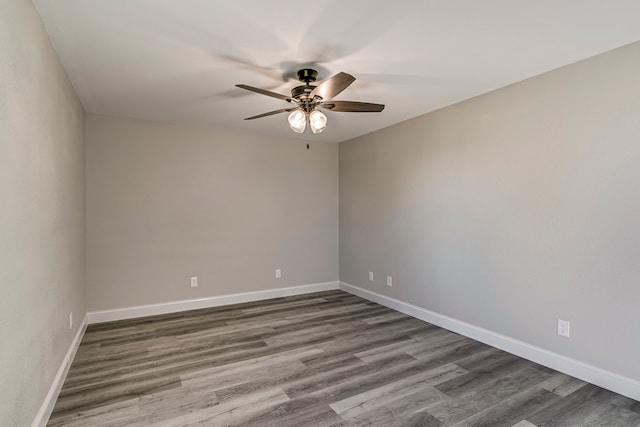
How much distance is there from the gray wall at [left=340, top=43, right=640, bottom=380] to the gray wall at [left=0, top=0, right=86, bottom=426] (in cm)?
352

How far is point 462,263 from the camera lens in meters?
3.45

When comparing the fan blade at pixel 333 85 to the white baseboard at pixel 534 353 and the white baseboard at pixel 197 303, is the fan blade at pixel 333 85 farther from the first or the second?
the white baseboard at pixel 197 303

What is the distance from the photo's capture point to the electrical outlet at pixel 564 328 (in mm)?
2609

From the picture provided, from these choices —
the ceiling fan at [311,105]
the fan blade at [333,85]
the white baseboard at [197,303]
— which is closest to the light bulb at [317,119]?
the ceiling fan at [311,105]

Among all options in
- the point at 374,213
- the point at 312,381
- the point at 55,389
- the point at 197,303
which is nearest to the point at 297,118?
the point at 312,381

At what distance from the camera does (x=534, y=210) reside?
2826mm

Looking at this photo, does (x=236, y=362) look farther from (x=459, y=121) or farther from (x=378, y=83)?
(x=459, y=121)

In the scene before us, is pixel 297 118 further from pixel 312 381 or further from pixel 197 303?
pixel 197 303

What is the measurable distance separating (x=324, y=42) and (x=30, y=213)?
6.74 feet

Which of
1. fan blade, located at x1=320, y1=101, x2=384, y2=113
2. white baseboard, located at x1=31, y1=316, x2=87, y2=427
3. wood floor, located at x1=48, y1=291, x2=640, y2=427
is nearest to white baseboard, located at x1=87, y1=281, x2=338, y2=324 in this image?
wood floor, located at x1=48, y1=291, x2=640, y2=427

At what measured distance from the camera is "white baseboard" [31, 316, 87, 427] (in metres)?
1.91

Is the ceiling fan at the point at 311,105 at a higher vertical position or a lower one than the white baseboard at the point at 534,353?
higher

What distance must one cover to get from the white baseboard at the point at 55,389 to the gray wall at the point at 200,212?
40.9 inches

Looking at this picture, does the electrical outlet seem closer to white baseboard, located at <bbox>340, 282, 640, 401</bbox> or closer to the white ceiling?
white baseboard, located at <bbox>340, 282, 640, 401</bbox>
